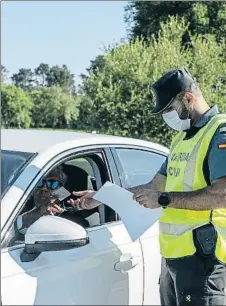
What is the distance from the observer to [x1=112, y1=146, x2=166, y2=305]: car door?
2877mm

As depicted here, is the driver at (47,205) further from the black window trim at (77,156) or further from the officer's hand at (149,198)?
the officer's hand at (149,198)

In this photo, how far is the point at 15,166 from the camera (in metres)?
2.51

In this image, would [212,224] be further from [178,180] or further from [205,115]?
[205,115]

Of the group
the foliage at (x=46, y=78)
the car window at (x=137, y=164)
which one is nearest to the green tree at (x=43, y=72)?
the foliage at (x=46, y=78)

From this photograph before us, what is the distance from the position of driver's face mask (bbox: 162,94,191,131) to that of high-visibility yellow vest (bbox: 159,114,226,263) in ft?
0.22

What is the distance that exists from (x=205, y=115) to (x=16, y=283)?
3.35ft

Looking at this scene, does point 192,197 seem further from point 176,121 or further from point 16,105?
point 16,105

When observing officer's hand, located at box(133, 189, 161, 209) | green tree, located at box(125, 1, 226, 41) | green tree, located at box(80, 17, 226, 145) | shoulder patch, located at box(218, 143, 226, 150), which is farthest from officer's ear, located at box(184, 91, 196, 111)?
green tree, located at box(125, 1, 226, 41)

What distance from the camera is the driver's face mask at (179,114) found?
2432 mm

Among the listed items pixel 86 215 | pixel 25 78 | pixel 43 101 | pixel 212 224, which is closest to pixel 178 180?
pixel 212 224

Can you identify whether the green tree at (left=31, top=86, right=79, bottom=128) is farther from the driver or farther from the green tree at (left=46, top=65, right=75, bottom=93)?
the driver

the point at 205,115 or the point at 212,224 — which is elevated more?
the point at 205,115

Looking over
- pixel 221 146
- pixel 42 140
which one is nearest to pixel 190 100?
pixel 221 146

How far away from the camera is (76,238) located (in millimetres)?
2203
